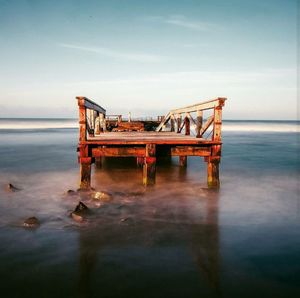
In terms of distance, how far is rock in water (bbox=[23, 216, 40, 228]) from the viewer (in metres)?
6.30

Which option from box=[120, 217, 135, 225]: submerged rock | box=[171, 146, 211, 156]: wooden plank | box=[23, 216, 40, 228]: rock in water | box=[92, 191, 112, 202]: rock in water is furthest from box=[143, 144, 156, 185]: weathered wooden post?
box=[23, 216, 40, 228]: rock in water

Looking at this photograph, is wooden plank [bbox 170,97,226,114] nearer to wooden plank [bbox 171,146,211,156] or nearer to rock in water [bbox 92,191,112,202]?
wooden plank [bbox 171,146,211,156]

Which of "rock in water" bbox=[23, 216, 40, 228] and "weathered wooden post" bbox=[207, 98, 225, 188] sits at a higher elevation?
"weathered wooden post" bbox=[207, 98, 225, 188]

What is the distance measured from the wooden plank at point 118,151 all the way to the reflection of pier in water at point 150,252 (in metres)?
1.68

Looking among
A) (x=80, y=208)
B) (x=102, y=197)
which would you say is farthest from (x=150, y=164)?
(x=80, y=208)

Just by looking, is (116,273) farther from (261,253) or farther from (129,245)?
(261,253)

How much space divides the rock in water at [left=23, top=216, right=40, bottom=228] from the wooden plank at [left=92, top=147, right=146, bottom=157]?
2.89m

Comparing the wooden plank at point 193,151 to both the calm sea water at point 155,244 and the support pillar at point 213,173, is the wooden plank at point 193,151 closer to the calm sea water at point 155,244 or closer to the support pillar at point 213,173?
the support pillar at point 213,173

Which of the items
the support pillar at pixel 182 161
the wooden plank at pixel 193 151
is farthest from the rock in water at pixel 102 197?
the support pillar at pixel 182 161

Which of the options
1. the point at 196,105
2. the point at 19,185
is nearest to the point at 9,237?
the point at 19,185

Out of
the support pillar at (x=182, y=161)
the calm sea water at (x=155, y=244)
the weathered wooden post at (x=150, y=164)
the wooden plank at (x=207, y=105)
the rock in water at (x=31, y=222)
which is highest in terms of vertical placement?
the wooden plank at (x=207, y=105)

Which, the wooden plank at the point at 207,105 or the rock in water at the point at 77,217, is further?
the wooden plank at the point at 207,105

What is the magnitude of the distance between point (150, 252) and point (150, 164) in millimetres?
4235

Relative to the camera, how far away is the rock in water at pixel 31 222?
630 centimetres
